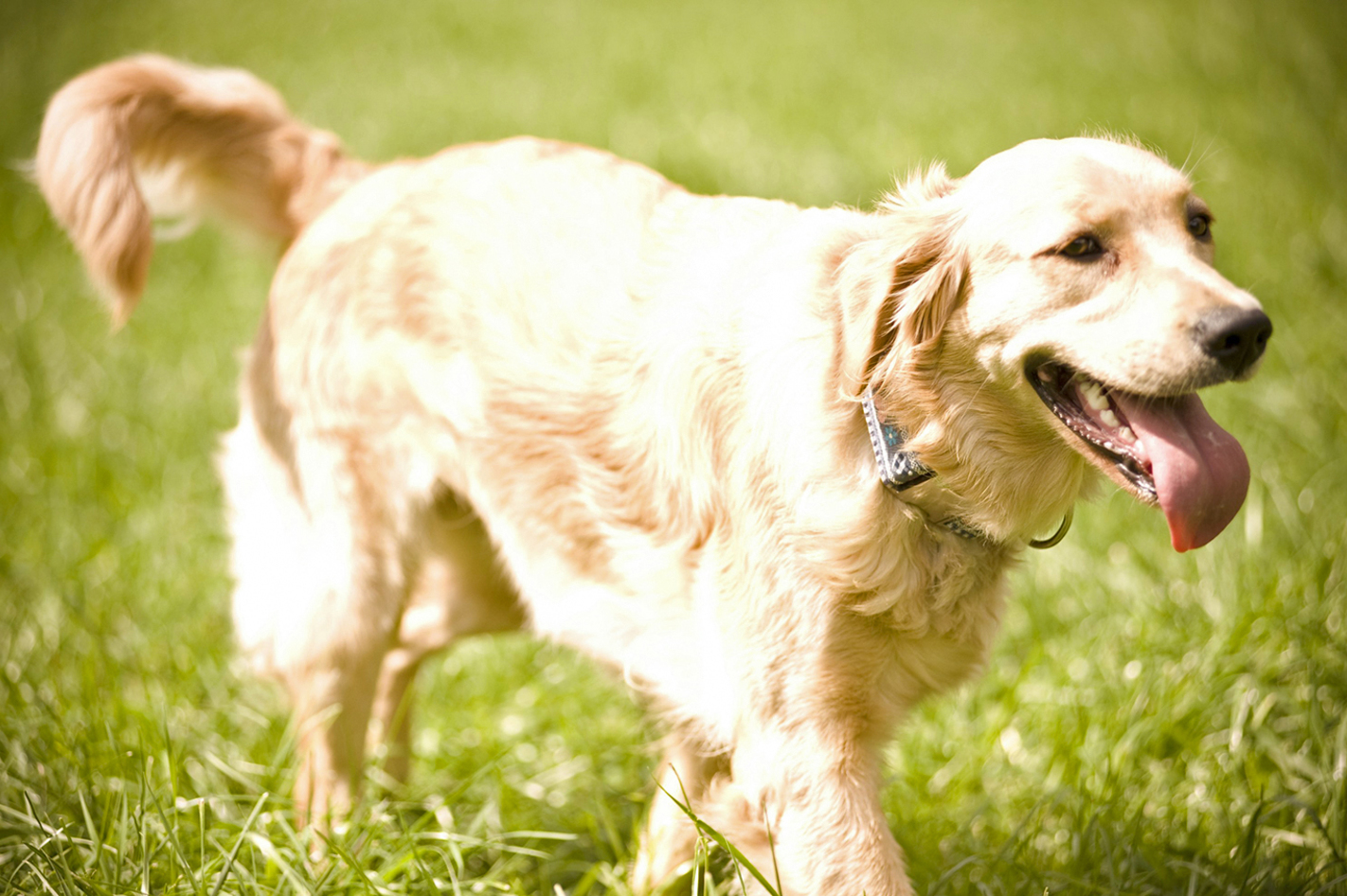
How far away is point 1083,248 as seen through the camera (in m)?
1.89

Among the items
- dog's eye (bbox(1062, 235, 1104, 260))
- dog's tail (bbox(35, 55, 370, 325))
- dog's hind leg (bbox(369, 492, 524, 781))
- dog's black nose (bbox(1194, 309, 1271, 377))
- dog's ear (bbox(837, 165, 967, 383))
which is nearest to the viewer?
dog's black nose (bbox(1194, 309, 1271, 377))

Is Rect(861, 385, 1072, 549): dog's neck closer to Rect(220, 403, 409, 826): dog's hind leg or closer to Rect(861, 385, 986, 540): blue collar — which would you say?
Rect(861, 385, 986, 540): blue collar

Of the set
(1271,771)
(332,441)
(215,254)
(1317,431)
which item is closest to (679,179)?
(215,254)

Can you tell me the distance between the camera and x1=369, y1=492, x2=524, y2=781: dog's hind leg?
10.0 ft

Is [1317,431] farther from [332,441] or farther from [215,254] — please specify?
[215,254]

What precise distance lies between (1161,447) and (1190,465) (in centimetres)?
5

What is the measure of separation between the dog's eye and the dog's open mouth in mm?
193

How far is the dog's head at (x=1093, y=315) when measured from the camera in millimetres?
1822

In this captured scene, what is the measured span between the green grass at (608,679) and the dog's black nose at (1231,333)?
70 cm

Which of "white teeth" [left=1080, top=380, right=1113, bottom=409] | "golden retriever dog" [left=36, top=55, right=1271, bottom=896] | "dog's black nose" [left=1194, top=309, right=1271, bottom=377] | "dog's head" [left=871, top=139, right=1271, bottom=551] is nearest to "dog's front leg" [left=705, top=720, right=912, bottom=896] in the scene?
"golden retriever dog" [left=36, top=55, right=1271, bottom=896]

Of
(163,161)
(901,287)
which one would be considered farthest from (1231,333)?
(163,161)

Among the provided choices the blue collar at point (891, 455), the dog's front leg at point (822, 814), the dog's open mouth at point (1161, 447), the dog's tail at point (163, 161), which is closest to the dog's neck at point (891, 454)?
the blue collar at point (891, 455)

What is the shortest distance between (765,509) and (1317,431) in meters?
3.10

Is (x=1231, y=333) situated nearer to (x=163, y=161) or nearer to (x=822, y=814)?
(x=822, y=814)
